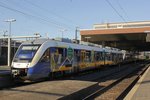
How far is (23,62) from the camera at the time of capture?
66.9 ft

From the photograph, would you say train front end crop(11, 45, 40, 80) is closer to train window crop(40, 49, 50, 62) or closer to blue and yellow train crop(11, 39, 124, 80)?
blue and yellow train crop(11, 39, 124, 80)

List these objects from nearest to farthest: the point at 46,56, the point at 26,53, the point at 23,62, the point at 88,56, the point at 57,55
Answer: the point at 23,62
the point at 26,53
the point at 46,56
the point at 57,55
the point at 88,56

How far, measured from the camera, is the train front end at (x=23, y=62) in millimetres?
19922

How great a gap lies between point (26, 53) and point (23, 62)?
876 mm

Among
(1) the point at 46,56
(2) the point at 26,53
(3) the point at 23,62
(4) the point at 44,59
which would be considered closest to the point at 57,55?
(1) the point at 46,56

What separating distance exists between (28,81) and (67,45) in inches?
199

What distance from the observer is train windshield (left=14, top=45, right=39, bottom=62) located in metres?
20.5

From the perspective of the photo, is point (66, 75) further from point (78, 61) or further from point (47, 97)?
point (47, 97)

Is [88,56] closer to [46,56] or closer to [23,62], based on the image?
[46,56]

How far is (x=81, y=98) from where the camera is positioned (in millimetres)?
15508

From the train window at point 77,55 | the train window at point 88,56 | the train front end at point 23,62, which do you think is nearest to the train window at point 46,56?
the train front end at point 23,62

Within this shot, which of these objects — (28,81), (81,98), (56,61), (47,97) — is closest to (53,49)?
(56,61)

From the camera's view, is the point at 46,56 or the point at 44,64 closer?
the point at 44,64

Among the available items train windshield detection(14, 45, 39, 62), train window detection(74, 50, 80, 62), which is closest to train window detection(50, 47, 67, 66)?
train windshield detection(14, 45, 39, 62)
